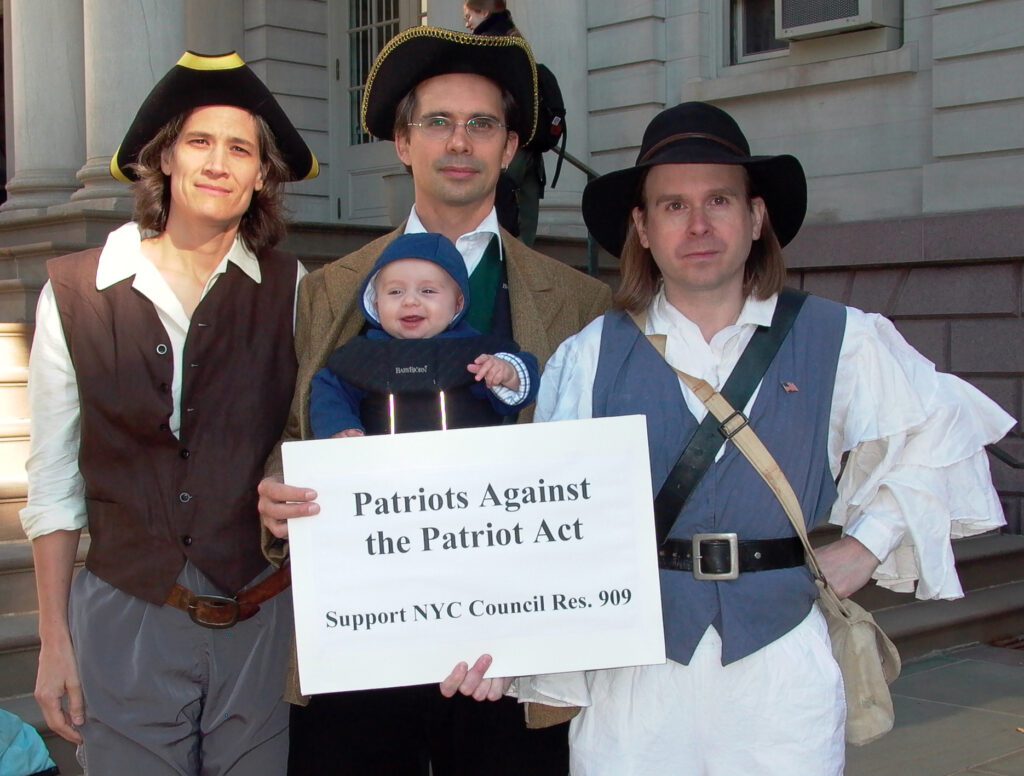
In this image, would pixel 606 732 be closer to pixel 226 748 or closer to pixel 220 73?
pixel 226 748

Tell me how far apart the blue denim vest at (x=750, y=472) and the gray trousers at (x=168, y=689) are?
93cm

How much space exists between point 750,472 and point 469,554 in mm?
590

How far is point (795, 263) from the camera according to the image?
9.75 m

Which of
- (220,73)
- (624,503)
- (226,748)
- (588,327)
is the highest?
(220,73)

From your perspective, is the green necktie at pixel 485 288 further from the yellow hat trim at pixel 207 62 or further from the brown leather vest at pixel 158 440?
the yellow hat trim at pixel 207 62

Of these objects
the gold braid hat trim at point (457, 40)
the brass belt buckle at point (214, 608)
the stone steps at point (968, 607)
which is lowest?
the stone steps at point (968, 607)

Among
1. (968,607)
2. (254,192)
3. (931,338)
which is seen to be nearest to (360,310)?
(254,192)

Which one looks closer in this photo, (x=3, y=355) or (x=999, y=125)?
(x=3, y=355)

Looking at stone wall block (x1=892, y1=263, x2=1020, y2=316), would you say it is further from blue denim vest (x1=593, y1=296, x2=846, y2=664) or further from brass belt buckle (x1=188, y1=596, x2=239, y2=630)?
brass belt buckle (x1=188, y1=596, x2=239, y2=630)

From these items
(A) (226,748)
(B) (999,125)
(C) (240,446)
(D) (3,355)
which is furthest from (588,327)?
(B) (999,125)

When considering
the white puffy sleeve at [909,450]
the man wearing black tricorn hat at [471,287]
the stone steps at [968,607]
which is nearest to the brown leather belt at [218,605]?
the man wearing black tricorn hat at [471,287]

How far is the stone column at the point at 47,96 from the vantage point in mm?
10758

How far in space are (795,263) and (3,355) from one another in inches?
228

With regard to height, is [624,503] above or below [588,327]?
below
